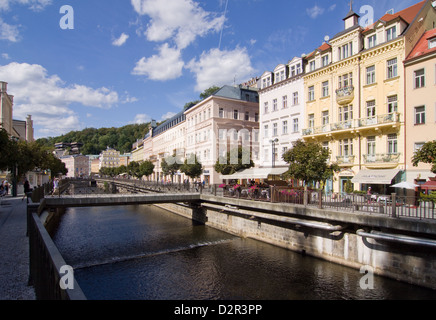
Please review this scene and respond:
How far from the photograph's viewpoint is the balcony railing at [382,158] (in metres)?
22.5

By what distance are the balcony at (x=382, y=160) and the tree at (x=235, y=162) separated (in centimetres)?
1153

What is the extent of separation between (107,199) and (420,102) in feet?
84.1

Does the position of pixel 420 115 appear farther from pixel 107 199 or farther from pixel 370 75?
pixel 107 199

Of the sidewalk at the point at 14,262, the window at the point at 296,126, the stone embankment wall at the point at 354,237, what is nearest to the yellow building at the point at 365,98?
the window at the point at 296,126

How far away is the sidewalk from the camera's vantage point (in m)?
6.39

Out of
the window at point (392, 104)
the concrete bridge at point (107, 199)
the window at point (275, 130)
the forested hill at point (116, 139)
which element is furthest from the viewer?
the forested hill at point (116, 139)

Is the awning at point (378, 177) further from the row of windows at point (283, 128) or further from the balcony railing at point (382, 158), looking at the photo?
the row of windows at point (283, 128)

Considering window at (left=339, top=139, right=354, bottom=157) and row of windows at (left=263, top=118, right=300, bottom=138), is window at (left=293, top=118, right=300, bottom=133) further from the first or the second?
window at (left=339, top=139, right=354, bottom=157)

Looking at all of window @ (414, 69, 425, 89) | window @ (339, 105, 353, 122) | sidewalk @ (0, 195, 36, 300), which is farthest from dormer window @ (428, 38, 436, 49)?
sidewalk @ (0, 195, 36, 300)

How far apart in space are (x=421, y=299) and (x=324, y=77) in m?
23.2

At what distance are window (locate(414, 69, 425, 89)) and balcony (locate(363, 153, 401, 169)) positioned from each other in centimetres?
552

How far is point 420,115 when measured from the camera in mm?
21391

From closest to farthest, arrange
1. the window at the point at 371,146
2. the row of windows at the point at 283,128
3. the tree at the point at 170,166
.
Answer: the window at the point at 371,146 → the row of windows at the point at 283,128 → the tree at the point at 170,166
